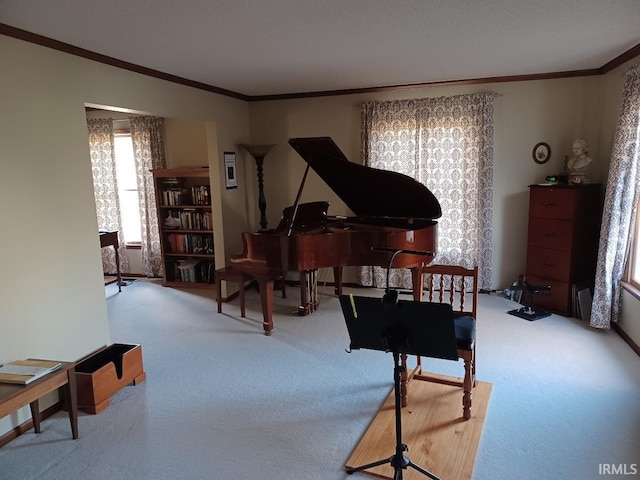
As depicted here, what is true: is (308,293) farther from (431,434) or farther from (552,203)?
(552,203)

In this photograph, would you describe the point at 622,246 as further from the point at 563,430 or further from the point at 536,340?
the point at 563,430

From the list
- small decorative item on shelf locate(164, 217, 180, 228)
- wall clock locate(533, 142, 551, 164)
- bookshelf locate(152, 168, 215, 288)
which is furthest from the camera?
small decorative item on shelf locate(164, 217, 180, 228)

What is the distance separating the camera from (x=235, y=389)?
328 centimetres

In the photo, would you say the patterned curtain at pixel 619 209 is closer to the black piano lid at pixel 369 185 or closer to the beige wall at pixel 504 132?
the beige wall at pixel 504 132

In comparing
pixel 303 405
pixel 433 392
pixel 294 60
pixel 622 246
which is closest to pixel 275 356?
pixel 303 405

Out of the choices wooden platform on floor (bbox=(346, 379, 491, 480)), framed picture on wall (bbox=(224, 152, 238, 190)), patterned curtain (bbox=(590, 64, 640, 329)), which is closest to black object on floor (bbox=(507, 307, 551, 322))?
patterned curtain (bbox=(590, 64, 640, 329))

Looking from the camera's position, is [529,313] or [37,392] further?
[529,313]

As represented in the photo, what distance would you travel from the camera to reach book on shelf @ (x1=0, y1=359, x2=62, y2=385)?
A: 2484 mm

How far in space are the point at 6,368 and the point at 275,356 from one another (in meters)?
1.87

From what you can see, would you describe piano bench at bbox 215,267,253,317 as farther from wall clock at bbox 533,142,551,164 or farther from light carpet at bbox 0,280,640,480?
wall clock at bbox 533,142,551,164

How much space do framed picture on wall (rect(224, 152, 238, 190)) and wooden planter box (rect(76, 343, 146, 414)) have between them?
2516 mm

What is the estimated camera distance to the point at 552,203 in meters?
4.57

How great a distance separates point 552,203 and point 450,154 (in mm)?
1227

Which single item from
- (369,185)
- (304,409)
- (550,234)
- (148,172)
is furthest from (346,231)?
(148,172)
